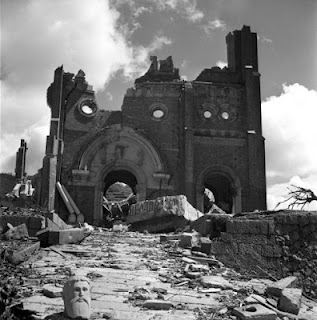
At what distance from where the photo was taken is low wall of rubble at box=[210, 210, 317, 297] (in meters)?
8.00

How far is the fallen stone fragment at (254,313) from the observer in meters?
4.39

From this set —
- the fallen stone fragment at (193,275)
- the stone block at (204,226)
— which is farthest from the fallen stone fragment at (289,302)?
the stone block at (204,226)

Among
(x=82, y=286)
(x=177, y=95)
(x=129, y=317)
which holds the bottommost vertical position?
(x=129, y=317)

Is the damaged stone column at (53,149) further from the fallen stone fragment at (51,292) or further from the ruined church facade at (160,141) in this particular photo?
the fallen stone fragment at (51,292)

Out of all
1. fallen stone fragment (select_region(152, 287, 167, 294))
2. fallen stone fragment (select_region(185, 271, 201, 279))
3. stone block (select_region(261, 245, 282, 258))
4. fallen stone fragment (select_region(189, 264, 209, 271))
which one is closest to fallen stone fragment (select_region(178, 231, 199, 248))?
stone block (select_region(261, 245, 282, 258))

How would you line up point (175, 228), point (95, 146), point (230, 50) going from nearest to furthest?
point (175, 228)
point (95, 146)
point (230, 50)

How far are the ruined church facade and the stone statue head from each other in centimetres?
1785

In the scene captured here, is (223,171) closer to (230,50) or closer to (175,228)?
(230,50)

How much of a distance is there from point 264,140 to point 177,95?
5.59m

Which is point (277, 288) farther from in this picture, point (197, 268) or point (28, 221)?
point (28, 221)

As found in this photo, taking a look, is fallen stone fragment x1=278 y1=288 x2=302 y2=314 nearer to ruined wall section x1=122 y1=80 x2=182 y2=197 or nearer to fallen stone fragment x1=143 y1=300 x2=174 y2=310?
fallen stone fragment x1=143 y1=300 x2=174 y2=310

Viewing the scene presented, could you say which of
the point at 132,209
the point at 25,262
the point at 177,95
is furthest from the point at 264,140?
the point at 25,262

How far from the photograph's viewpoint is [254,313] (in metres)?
4.43

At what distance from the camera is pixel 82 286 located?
13.7 ft
